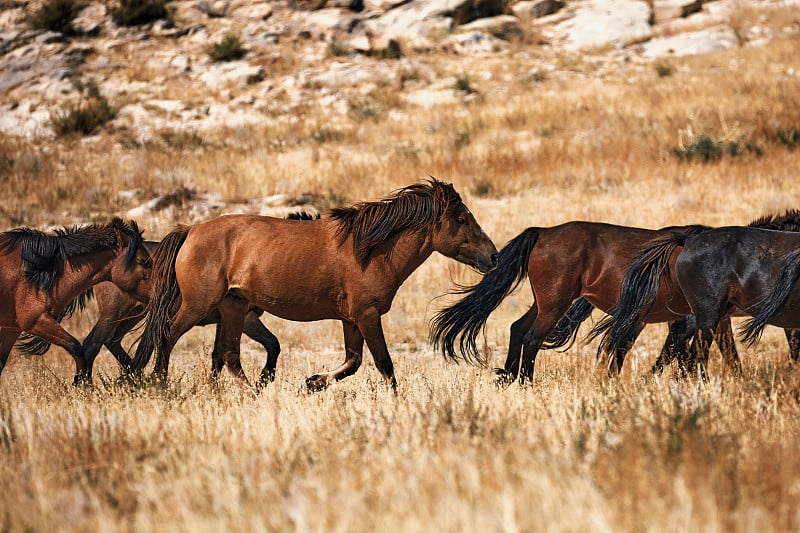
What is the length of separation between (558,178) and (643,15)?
14.6 meters

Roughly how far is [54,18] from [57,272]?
2219 cm

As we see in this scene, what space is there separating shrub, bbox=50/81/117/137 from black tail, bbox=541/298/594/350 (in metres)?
16.4

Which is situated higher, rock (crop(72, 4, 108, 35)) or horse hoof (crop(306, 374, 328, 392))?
horse hoof (crop(306, 374, 328, 392))

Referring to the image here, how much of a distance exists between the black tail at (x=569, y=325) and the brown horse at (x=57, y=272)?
383 centimetres

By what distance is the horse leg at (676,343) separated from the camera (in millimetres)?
7496

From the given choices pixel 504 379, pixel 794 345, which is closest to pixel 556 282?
pixel 504 379

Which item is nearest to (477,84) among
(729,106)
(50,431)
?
(729,106)

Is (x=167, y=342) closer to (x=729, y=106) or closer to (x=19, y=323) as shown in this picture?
(x=19, y=323)

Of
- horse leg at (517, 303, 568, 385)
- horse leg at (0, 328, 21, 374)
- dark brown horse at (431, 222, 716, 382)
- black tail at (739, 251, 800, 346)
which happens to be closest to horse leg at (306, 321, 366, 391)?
dark brown horse at (431, 222, 716, 382)

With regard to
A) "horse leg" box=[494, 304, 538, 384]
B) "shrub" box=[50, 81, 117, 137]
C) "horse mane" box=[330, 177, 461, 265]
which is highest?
"horse mane" box=[330, 177, 461, 265]

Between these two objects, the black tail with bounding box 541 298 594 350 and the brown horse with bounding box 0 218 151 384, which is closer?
the brown horse with bounding box 0 218 151 384

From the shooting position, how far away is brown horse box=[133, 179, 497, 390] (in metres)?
7.20

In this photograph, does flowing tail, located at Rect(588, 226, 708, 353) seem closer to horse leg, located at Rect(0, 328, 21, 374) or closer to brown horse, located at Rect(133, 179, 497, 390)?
brown horse, located at Rect(133, 179, 497, 390)

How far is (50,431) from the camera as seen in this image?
488 centimetres
